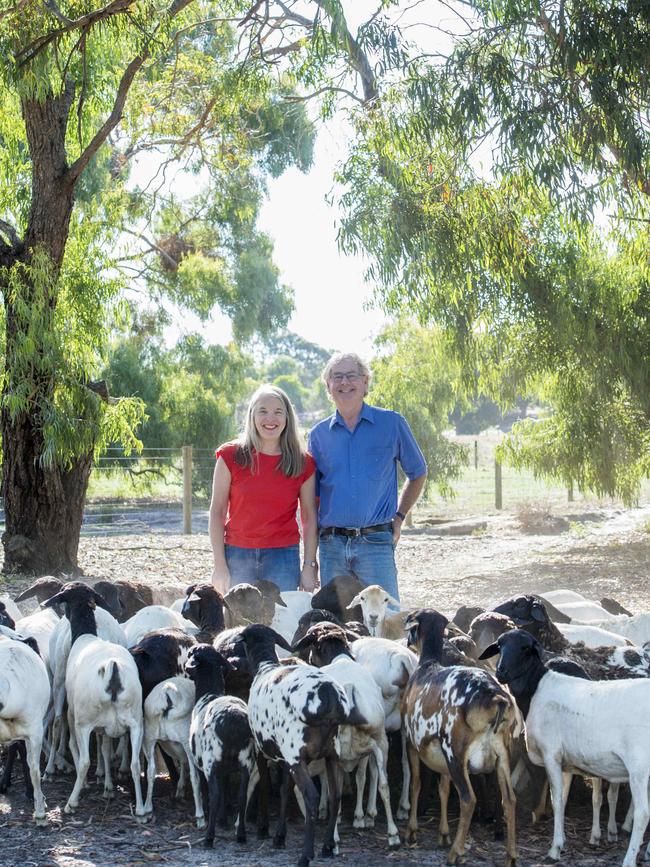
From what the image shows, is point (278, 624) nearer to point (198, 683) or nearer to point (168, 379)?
point (198, 683)

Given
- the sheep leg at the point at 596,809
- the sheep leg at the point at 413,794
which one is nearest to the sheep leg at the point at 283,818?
the sheep leg at the point at 413,794

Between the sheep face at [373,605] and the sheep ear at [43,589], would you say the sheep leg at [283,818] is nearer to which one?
the sheep face at [373,605]

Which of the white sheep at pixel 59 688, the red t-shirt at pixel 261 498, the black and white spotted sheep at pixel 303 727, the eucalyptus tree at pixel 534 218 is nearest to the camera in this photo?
the black and white spotted sheep at pixel 303 727

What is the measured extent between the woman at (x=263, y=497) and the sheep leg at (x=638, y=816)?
2840 mm

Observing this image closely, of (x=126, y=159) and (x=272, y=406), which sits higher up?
(x=126, y=159)

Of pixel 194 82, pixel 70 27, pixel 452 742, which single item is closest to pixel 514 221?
pixel 70 27

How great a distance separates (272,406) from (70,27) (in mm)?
4949

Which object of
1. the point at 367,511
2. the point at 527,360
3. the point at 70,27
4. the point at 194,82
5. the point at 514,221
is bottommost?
the point at 367,511

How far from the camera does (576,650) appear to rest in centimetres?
549

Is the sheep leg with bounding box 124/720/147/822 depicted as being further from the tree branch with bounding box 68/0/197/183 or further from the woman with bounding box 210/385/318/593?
the tree branch with bounding box 68/0/197/183

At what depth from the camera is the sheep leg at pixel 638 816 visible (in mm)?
4004

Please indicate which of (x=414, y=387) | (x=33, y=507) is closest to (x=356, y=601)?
(x=33, y=507)

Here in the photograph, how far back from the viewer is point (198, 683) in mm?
4875

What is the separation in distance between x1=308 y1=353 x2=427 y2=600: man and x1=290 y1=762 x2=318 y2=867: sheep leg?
223cm
